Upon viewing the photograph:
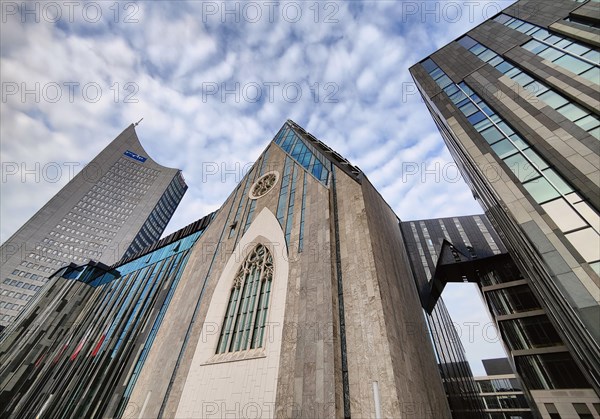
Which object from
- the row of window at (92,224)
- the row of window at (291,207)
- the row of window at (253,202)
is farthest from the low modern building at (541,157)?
the row of window at (92,224)

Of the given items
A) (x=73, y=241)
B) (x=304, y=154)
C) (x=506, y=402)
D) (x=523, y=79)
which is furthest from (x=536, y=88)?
(x=73, y=241)

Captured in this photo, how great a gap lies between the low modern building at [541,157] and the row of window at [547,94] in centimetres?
7

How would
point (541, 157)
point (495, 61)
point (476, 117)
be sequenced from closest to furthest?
point (541, 157)
point (476, 117)
point (495, 61)

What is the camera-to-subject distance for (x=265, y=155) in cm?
3275

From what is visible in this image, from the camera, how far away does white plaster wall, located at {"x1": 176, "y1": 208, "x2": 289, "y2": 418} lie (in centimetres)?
1317

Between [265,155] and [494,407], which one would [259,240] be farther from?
[494,407]

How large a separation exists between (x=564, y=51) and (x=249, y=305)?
2683 centimetres

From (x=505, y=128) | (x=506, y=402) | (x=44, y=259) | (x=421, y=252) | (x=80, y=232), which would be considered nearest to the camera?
(x=505, y=128)

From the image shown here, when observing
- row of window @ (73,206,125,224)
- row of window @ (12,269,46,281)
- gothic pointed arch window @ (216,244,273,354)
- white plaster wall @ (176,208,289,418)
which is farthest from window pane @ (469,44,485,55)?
row of window @ (73,206,125,224)

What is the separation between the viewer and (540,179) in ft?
42.0

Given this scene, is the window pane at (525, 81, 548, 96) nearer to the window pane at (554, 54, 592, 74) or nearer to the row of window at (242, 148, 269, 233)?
the window pane at (554, 54, 592, 74)

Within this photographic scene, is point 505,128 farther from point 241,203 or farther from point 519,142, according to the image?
point 241,203

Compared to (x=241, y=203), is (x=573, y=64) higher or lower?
higher

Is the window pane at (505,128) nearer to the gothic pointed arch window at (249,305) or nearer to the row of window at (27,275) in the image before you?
the gothic pointed arch window at (249,305)
